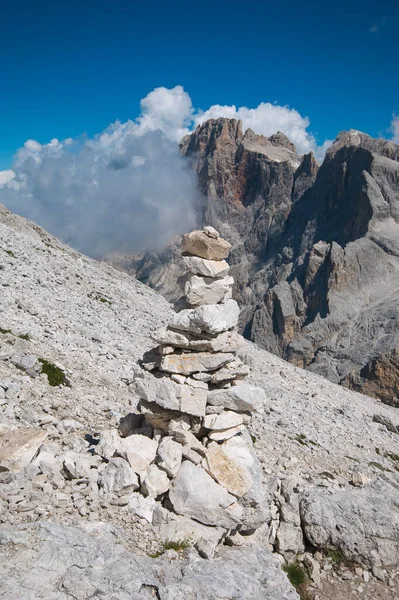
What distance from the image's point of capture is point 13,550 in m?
7.55

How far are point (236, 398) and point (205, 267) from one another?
4027mm

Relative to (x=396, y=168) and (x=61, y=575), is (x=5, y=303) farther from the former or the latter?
(x=396, y=168)

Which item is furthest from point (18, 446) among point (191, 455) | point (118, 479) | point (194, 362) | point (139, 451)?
point (194, 362)

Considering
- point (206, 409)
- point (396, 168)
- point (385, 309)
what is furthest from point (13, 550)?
point (396, 168)

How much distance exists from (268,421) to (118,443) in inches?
499

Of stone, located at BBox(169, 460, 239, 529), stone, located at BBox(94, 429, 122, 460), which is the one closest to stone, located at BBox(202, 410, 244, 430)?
stone, located at BBox(169, 460, 239, 529)

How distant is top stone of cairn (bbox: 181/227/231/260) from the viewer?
12.9m

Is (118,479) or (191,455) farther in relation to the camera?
(191,455)

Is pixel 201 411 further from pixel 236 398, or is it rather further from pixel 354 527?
pixel 354 527

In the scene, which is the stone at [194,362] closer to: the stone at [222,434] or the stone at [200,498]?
the stone at [222,434]

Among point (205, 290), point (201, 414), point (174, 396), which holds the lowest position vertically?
point (201, 414)

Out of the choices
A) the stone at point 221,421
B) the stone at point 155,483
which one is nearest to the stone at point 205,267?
the stone at point 221,421

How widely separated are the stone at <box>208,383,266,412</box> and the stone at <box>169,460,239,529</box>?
6.57 feet

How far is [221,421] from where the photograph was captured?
1196cm
